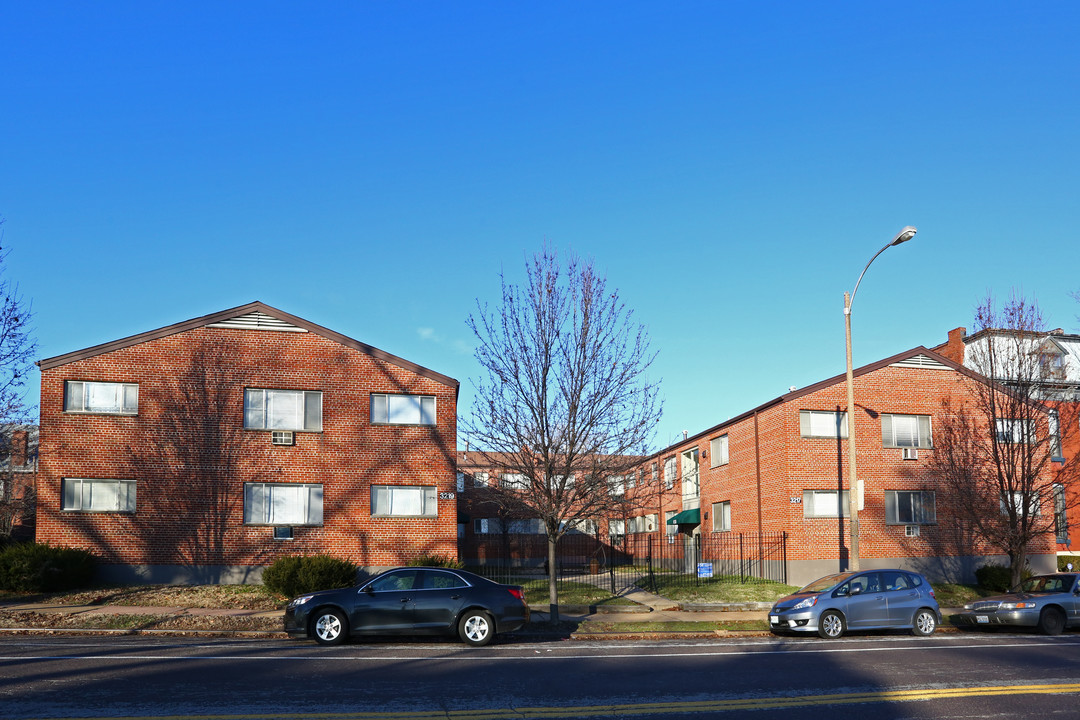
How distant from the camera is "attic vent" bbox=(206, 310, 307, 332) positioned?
2738 centimetres

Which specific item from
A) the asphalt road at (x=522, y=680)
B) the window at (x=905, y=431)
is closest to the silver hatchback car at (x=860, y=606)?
the asphalt road at (x=522, y=680)

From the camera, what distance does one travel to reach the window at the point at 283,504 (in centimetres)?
2684

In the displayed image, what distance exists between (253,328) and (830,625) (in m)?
18.3

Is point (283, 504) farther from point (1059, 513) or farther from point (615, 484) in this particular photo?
point (1059, 513)

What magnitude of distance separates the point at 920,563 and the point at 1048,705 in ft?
68.5

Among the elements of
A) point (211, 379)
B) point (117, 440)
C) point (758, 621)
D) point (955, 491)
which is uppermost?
point (211, 379)

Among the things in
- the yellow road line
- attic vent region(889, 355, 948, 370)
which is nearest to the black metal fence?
attic vent region(889, 355, 948, 370)

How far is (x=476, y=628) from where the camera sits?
16.1 meters

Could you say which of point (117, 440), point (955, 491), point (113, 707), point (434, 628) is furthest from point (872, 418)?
point (113, 707)

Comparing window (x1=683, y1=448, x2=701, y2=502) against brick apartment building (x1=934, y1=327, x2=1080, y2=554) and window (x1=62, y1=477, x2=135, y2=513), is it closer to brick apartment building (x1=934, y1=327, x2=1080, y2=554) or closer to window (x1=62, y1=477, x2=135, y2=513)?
brick apartment building (x1=934, y1=327, x2=1080, y2=554)

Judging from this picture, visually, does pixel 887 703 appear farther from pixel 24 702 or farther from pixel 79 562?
pixel 79 562

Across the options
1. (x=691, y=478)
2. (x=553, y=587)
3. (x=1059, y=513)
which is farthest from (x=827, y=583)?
(x=691, y=478)

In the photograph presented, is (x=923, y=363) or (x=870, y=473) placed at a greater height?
(x=923, y=363)

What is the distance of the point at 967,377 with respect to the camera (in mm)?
31484
